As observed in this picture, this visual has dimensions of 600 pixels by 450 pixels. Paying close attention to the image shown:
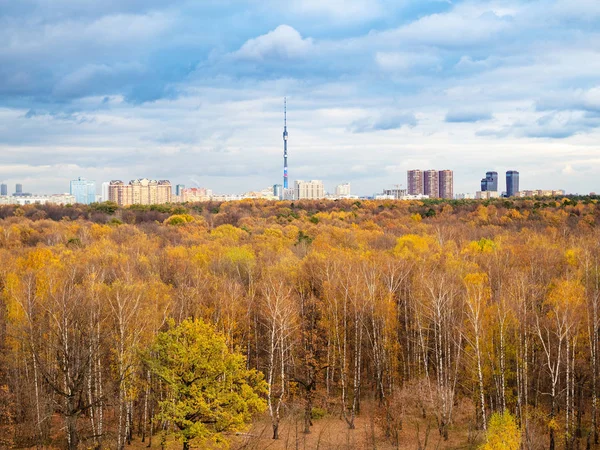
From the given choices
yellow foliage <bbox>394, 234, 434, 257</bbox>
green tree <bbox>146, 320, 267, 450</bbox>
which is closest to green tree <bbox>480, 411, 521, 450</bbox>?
green tree <bbox>146, 320, 267, 450</bbox>

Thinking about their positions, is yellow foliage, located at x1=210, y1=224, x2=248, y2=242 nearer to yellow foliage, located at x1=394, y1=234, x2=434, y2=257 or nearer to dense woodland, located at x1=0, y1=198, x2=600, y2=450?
dense woodland, located at x1=0, y1=198, x2=600, y2=450

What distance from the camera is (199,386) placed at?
2844 centimetres

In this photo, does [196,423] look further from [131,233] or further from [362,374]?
[131,233]

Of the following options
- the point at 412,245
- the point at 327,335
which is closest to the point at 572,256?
the point at 412,245

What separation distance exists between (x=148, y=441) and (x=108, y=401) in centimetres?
338

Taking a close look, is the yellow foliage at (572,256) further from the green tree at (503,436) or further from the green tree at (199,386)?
the green tree at (199,386)

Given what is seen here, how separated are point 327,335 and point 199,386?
1664cm

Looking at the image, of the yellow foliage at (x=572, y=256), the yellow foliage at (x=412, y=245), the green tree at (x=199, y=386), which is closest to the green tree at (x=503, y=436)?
the green tree at (x=199, y=386)

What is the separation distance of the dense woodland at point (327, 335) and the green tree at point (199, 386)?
221cm

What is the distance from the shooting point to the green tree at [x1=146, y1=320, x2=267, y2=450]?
27609 millimetres

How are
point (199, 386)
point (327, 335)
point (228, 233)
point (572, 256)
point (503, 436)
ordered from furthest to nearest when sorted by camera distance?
point (228, 233)
point (572, 256)
point (327, 335)
point (199, 386)
point (503, 436)

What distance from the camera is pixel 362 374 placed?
1795 inches

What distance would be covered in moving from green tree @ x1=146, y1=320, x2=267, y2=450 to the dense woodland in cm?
221

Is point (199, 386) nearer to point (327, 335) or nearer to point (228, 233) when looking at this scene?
point (327, 335)
